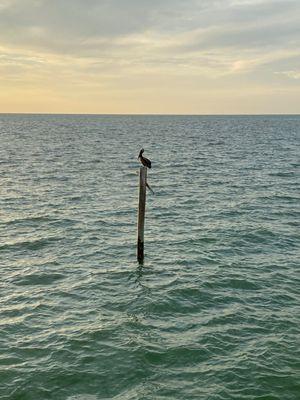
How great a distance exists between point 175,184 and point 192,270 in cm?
2206

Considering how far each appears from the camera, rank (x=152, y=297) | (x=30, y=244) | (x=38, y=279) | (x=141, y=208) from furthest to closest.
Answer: (x=30, y=244) < (x=141, y=208) < (x=38, y=279) < (x=152, y=297)

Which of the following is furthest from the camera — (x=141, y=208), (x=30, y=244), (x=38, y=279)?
(x=30, y=244)

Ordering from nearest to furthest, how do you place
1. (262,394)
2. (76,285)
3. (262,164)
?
(262,394), (76,285), (262,164)

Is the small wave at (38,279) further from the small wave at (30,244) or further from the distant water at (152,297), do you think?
the small wave at (30,244)

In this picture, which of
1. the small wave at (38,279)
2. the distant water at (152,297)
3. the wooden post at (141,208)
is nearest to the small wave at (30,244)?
the distant water at (152,297)

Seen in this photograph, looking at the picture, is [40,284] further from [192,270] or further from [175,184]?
[175,184]

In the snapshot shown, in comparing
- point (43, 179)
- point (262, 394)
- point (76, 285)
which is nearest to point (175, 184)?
point (43, 179)

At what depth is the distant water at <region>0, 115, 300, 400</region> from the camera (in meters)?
12.2

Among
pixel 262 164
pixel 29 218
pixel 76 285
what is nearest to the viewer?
pixel 76 285

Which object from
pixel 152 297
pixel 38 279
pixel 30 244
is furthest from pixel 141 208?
pixel 30 244

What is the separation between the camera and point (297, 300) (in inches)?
669

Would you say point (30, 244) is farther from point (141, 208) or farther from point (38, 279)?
point (141, 208)

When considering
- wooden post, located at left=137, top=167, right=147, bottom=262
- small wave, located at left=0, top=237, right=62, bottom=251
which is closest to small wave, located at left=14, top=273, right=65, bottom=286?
wooden post, located at left=137, top=167, right=147, bottom=262

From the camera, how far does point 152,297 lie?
17.2 metres
